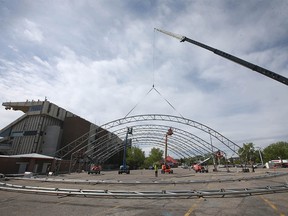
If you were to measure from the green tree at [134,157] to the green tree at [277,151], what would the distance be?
2377 inches

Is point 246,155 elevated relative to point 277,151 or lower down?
lower down

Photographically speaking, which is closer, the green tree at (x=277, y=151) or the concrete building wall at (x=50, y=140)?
the concrete building wall at (x=50, y=140)

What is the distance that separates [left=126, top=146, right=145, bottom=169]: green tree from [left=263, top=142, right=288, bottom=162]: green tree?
60.4 metres

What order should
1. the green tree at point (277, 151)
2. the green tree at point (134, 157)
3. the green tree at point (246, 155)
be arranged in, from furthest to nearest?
the green tree at point (277, 151)
the green tree at point (134, 157)
the green tree at point (246, 155)

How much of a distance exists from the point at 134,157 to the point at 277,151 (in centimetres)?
6491

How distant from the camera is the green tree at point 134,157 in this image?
271ft

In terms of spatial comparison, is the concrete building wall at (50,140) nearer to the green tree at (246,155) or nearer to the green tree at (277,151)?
the green tree at (246,155)

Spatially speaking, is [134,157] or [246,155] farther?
[134,157]

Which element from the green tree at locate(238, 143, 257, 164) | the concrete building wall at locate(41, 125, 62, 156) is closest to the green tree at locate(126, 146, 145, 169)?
the concrete building wall at locate(41, 125, 62, 156)

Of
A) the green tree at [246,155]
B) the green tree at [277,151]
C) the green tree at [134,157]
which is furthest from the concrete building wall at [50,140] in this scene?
the green tree at [277,151]

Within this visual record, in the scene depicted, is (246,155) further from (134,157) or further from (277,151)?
(277,151)

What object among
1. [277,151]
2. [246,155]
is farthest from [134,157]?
[277,151]

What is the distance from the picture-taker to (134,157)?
83.2 meters

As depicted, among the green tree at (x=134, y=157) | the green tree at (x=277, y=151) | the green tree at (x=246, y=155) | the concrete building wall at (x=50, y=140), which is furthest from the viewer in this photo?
the green tree at (x=277, y=151)
